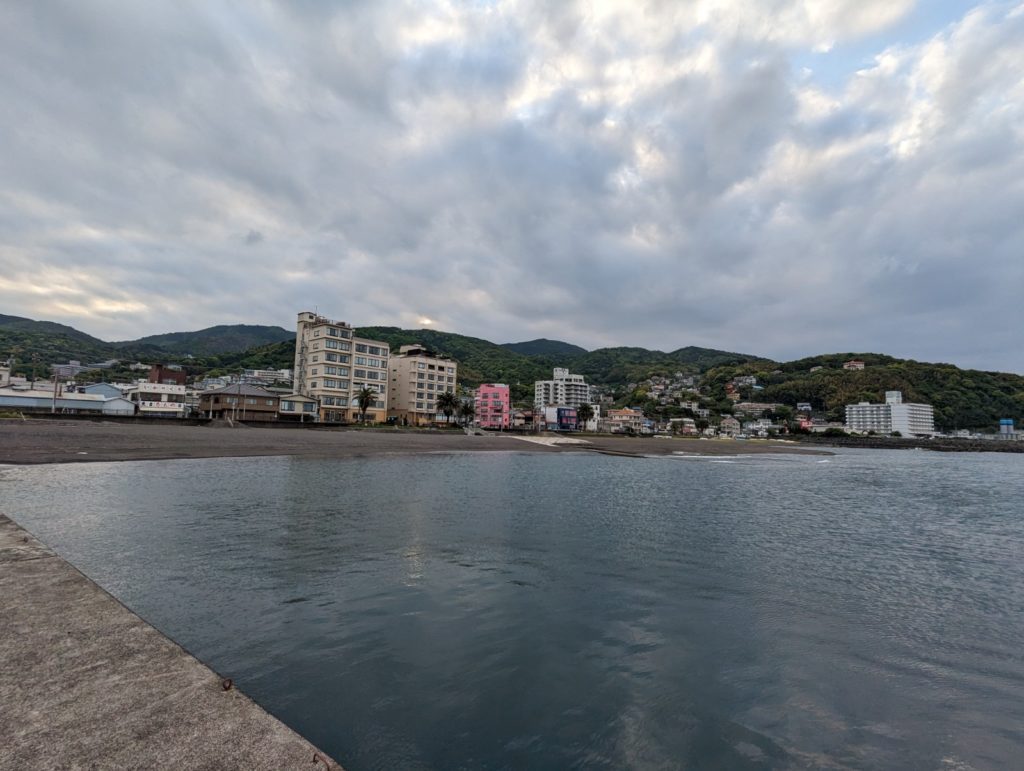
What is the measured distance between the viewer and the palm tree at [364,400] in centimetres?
9625

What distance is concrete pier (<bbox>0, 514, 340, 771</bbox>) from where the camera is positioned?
338 centimetres

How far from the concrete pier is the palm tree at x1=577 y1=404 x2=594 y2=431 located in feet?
520

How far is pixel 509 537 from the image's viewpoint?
1596 centimetres

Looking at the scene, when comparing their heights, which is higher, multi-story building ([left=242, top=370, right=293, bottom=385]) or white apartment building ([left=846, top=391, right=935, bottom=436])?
multi-story building ([left=242, top=370, right=293, bottom=385])

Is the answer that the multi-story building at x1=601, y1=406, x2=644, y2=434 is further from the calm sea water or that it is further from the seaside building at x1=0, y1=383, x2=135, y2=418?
the calm sea water

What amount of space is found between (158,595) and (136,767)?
25.0 ft

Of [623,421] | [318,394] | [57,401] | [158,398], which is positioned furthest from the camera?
[623,421]

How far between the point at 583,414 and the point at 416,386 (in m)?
67.6

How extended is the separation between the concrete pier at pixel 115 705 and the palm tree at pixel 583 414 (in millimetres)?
158552

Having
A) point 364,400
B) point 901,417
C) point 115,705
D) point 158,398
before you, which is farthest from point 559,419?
point 115,705

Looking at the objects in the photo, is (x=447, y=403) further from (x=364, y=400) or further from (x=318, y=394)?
(x=318, y=394)

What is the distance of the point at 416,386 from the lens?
374 ft

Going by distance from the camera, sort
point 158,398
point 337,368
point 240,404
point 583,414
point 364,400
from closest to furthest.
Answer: point 240,404 < point 364,400 < point 337,368 < point 158,398 < point 583,414

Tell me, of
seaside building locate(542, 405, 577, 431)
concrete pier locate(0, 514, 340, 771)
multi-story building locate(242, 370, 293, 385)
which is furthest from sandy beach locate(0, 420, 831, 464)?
multi-story building locate(242, 370, 293, 385)
